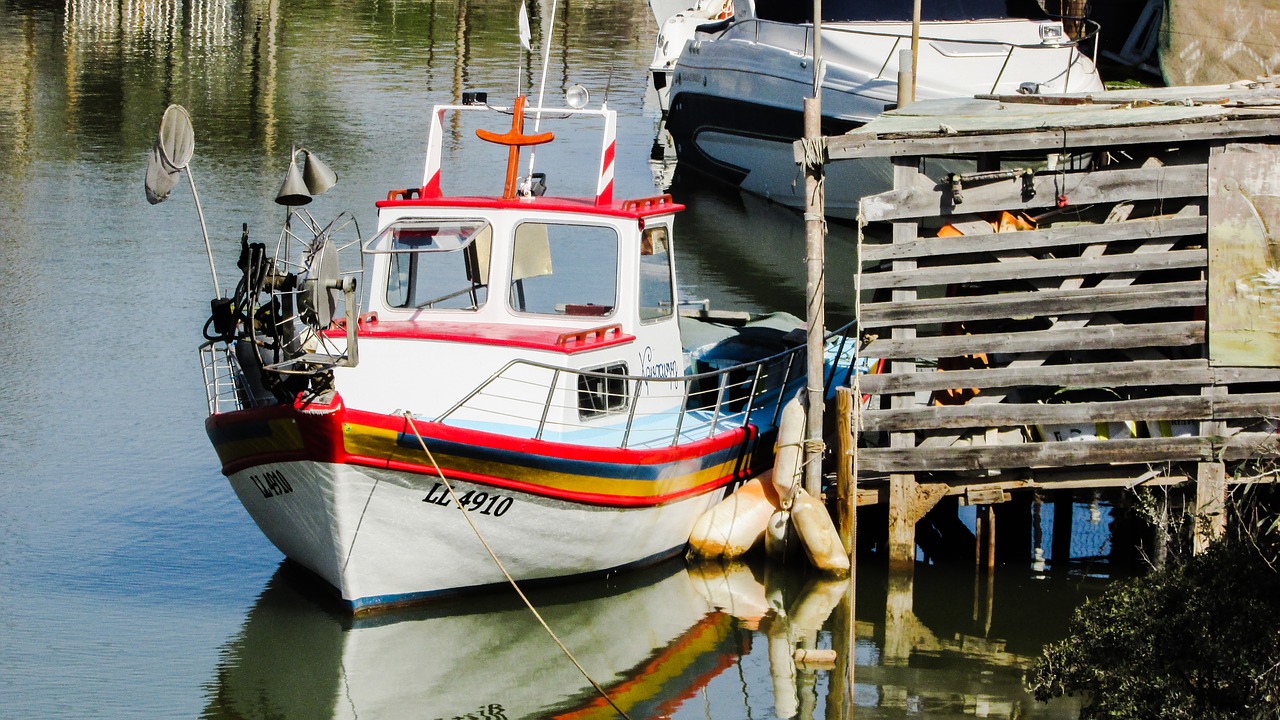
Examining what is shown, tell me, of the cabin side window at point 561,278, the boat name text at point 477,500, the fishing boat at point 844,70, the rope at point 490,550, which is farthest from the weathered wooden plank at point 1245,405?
the fishing boat at point 844,70

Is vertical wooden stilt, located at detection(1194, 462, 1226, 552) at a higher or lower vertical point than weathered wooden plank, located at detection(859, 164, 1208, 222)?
lower

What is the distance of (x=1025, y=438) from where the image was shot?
12.5 meters

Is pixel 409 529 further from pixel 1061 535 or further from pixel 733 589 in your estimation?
pixel 1061 535

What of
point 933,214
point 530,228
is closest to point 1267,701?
point 933,214

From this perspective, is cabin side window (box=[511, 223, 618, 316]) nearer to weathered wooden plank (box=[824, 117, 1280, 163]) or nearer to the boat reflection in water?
weathered wooden plank (box=[824, 117, 1280, 163])

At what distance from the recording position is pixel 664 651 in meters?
11.7

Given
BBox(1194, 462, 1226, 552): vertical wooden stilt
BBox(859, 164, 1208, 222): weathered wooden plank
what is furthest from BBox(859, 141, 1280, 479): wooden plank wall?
BBox(1194, 462, 1226, 552): vertical wooden stilt

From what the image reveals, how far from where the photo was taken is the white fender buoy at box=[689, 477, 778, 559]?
1298 centimetres

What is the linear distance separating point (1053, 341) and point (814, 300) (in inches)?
71.3

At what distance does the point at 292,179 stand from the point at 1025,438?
5.97 meters

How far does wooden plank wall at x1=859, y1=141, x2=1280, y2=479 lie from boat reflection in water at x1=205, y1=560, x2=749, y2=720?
6.65ft

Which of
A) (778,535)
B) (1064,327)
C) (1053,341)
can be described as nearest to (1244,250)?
(1064,327)

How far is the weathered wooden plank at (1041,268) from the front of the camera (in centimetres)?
1173

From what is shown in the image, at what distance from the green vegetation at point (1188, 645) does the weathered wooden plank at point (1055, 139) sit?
140 inches
